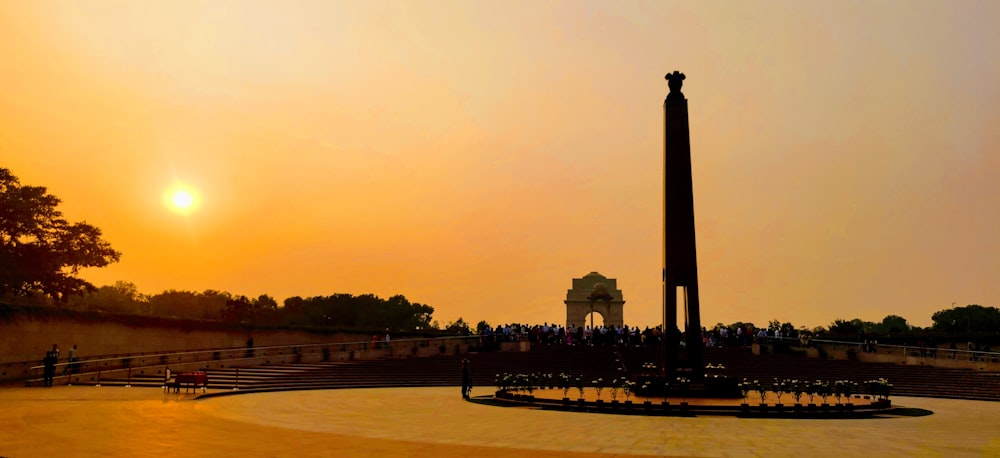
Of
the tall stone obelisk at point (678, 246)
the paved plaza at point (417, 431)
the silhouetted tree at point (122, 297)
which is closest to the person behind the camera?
the paved plaza at point (417, 431)

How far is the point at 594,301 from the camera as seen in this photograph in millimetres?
68688

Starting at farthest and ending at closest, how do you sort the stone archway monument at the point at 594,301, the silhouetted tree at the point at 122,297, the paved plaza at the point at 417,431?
the silhouetted tree at the point at 122,297 < the stone archway monument at the point at 594,301 < the paved plaza at the point at 417,431

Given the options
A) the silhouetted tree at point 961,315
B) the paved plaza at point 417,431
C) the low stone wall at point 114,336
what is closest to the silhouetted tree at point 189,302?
the low stone wall at point 114,336

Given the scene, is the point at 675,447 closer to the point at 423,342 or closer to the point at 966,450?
the point at 966,450

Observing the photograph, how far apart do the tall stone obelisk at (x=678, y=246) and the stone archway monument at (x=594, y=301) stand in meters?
39.2

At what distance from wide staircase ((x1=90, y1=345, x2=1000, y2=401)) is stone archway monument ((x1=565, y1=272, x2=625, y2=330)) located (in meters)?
25.7

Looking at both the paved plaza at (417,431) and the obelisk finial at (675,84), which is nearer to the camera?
the paved plaza at (417,431)

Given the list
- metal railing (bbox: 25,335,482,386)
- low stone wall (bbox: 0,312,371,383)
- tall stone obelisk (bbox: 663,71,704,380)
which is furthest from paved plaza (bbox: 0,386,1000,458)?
low stone wall (bbox: 0,312,371,383)

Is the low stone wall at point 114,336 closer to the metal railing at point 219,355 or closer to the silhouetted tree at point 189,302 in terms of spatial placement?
the metal railing at point 219,355

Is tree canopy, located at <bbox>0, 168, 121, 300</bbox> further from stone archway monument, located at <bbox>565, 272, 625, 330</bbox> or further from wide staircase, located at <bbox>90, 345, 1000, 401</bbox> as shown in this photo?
stone archway monument, located at <bbox>565, 272, 625, 330</bbox>

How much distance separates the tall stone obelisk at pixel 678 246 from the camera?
26812 millimetres

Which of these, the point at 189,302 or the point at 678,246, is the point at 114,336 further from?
the point at 189,302

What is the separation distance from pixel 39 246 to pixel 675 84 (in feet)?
103

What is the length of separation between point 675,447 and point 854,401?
41.5ft
